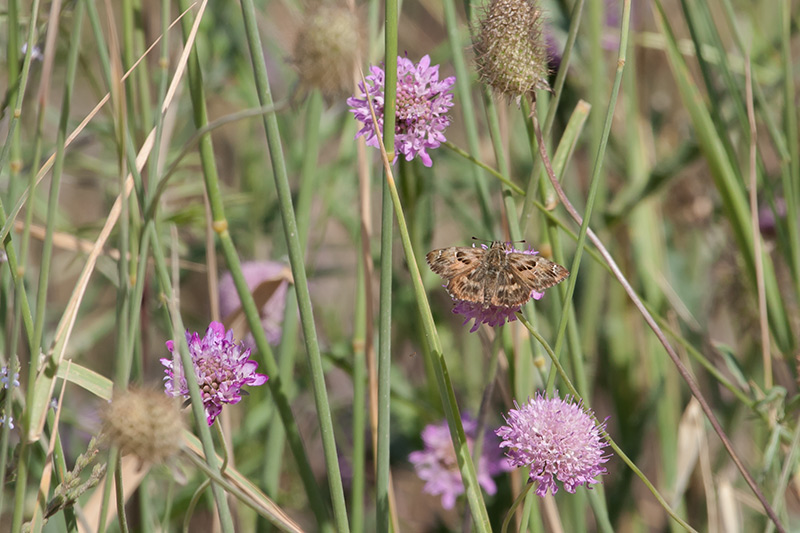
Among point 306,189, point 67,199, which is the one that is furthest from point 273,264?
point 67,199

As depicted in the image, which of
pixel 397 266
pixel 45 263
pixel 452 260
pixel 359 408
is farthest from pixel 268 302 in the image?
pixel 45 263

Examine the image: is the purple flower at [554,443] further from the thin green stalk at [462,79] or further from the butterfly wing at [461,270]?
the thin green stalk at [462,79]

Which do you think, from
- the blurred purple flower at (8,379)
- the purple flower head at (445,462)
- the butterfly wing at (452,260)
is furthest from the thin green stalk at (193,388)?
the purple flower head at (445,462)

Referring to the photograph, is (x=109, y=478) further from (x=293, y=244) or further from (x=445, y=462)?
(x=445, y=462)

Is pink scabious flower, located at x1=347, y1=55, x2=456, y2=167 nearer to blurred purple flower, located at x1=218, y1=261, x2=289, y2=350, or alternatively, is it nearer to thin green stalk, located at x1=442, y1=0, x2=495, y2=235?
thin green stalk, located at x1=442, y1=0, x2=495, y2=235

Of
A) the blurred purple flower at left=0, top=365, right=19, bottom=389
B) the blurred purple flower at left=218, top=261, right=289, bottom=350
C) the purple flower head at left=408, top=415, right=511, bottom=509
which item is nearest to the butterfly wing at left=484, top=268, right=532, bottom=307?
the blurred purple flower at left=0, top=365, right=19, bottom=389
